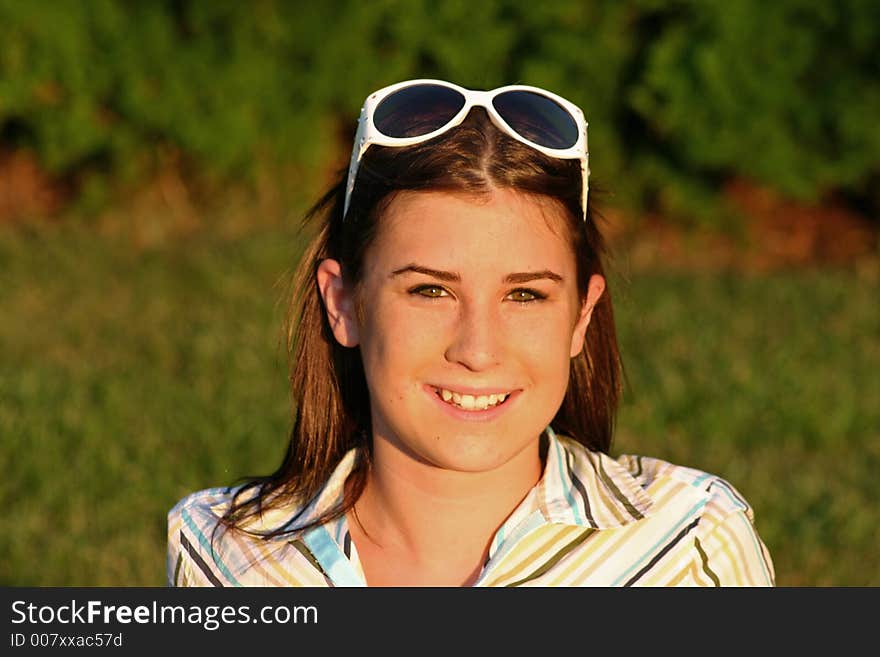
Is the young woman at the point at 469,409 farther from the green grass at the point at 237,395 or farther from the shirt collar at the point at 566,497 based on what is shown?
the green grass at the point at 237,395

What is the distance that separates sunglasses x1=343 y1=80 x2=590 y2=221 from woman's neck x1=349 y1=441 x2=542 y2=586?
0.57 metres

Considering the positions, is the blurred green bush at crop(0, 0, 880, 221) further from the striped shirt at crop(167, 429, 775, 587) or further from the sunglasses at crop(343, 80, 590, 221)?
the striped shirt at crop(167, 429, 775, 587)

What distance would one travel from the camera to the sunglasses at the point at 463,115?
241 centimetres

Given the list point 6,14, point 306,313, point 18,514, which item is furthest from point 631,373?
point 6,14

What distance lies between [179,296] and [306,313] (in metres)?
4.96

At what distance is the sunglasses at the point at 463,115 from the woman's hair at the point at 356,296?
2 centimetres

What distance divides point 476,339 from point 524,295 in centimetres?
14

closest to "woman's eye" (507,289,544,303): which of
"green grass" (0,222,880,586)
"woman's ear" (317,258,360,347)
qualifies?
"woman's ear" (317,258,360,347)

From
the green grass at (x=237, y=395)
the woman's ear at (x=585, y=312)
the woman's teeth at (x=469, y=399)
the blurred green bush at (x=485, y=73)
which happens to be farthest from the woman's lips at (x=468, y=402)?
the blurred green bush at (x=485, y=73)

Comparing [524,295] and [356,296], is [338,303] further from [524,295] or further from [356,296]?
[524,295]

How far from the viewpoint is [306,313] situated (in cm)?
279

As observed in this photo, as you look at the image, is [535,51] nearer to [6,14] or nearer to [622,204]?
[622,204]

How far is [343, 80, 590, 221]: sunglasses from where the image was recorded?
2.41 metres

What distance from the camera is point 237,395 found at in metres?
6.02
